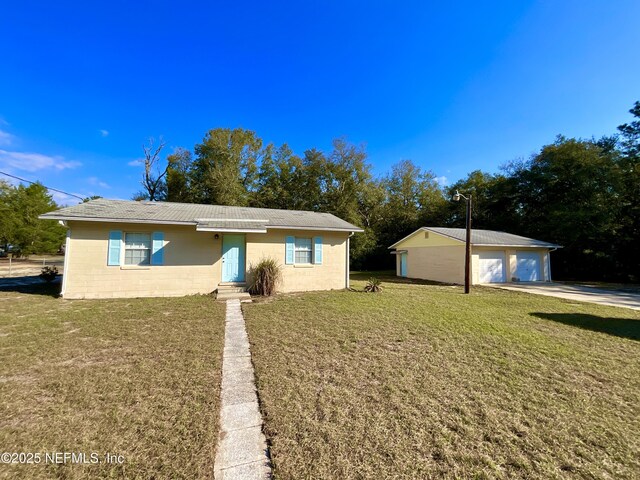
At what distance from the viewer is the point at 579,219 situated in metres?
19.0

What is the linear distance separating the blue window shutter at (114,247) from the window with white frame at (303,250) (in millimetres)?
6504

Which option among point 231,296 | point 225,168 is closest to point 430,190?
point 225,168

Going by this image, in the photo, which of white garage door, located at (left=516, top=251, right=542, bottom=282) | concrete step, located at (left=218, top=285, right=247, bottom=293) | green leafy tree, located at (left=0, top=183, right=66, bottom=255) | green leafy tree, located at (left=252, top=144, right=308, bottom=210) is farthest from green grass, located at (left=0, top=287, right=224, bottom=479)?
green leafy tree, located at (left=0, top=183, right=66, bottom=255)

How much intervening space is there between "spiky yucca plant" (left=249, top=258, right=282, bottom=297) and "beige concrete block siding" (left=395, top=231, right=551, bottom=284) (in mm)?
11401

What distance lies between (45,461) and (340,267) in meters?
10.4

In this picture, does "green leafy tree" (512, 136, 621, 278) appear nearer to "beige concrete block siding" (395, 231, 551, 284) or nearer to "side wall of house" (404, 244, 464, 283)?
"beige concrete block siding" (395, 231, 551, 284)

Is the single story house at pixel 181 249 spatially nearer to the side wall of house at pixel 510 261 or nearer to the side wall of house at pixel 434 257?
the side wall of house at pixel 434 257

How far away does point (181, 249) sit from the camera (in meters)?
9.84

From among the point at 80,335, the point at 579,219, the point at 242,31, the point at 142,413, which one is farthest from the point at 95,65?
the point at 579,219

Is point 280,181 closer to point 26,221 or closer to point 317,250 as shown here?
point 317,250

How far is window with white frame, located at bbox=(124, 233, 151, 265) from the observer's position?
9.41 meters

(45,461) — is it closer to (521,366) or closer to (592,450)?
(592,450)

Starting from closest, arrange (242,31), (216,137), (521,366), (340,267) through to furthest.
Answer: (521,366) < (242,31) < (340,267) < (216,137)

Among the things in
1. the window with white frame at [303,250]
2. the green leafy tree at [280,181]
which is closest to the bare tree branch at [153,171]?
the green leafy tree at [280,181]
